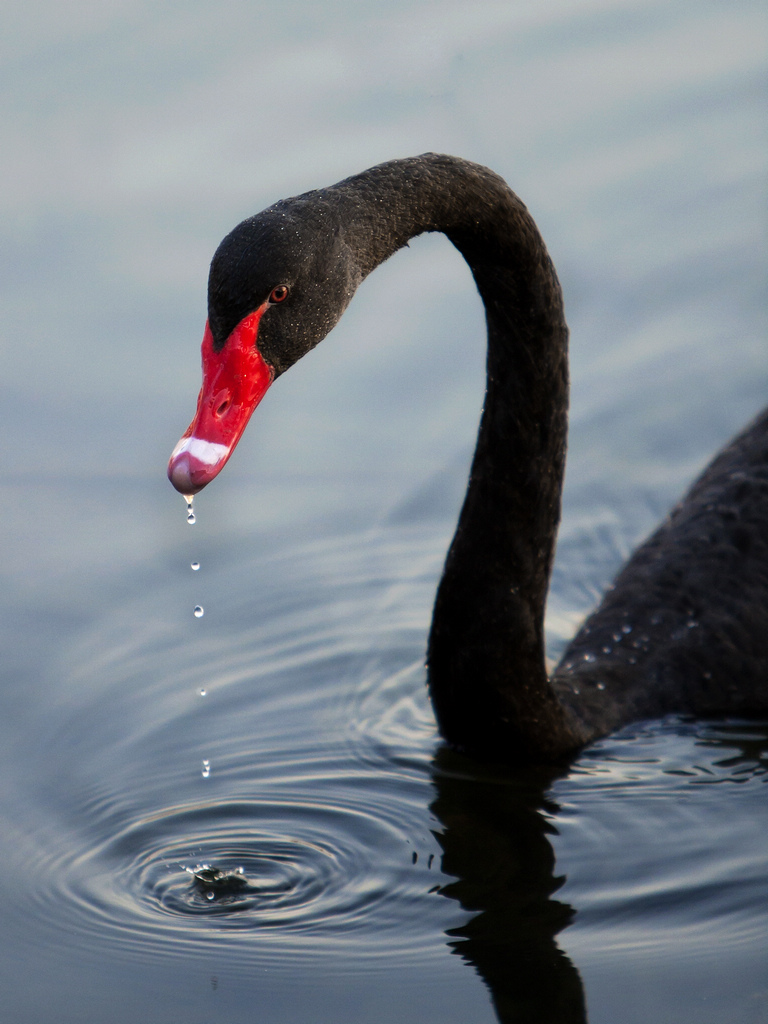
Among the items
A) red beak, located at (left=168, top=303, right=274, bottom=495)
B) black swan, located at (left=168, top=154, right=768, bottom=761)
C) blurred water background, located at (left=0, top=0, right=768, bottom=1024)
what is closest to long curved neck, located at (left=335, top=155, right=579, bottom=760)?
black swan, located at (left=168, top=154, right=768, bottom=761)

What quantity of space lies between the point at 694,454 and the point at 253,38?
3289mm

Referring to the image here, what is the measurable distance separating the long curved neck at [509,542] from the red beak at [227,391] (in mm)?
893

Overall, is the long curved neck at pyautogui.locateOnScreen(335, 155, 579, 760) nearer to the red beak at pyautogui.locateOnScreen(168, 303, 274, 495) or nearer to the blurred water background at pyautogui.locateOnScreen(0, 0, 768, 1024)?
the blurred water background at pyautogui.locateOnScreen(0, 0, 768, 1024)

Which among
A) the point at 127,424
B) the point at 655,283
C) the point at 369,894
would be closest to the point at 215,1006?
the point at 369,894

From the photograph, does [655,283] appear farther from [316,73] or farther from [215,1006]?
[215,1006]

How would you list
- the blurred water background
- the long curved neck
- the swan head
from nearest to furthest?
the swan head → the blurred water background → the long curved neck

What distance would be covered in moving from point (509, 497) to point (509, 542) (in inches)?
4.9

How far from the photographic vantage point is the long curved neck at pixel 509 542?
4062 millimetres

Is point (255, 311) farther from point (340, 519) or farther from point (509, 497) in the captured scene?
point (340, 519)

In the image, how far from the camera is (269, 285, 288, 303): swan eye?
321 cm

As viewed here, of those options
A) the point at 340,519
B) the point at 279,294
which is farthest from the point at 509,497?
the point at 340,519

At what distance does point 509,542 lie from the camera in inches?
168

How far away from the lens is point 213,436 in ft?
10.4

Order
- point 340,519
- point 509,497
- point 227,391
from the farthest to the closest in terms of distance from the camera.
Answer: point 340,519
point 509,497
point 227,391
